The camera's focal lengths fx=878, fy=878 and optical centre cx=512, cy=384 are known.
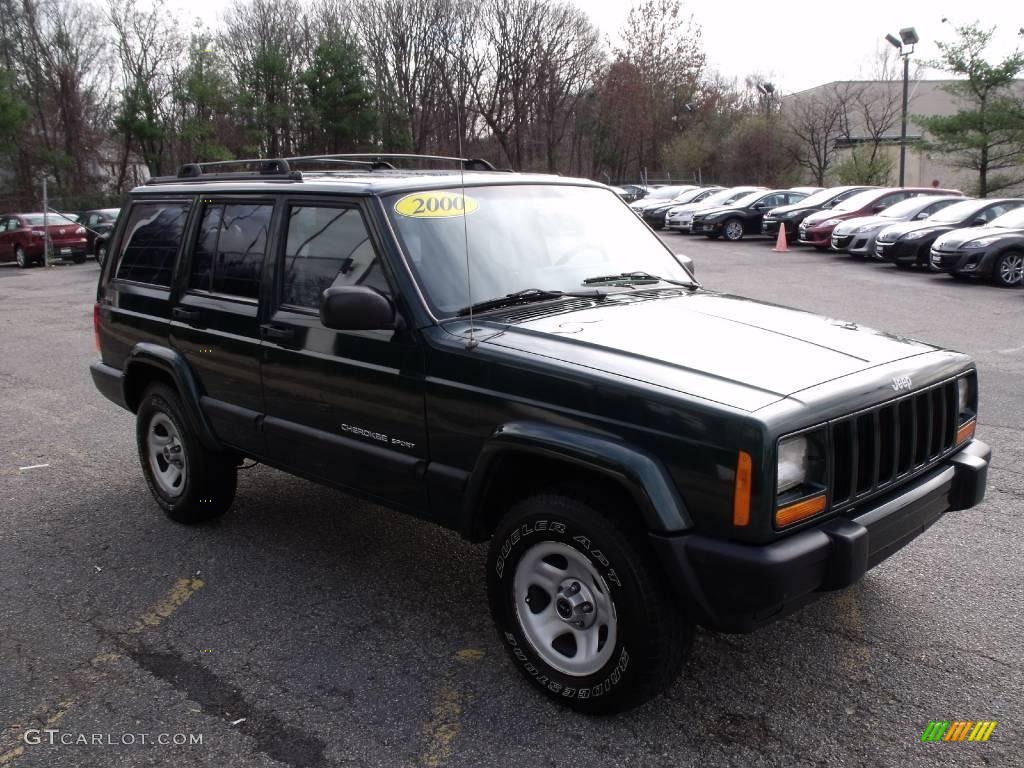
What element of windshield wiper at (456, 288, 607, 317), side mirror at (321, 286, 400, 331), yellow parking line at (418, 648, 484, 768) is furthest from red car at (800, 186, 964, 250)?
yellow parking line at (418, 648, 484, 768)

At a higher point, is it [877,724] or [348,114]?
[348,114]

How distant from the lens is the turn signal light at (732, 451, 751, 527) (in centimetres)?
265

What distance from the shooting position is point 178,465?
203 inches

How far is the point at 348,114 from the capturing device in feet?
158

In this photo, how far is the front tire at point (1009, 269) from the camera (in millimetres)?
15273

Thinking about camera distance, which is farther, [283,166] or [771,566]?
[283,166]

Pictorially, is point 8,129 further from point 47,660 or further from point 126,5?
point 47,660

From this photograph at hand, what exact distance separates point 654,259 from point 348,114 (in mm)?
46925

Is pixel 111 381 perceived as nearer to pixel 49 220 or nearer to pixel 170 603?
pixel 170 603

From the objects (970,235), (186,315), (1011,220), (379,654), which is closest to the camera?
(379,654)

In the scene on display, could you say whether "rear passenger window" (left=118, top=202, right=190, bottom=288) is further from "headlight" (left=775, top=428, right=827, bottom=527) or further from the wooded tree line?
the wooded tree line

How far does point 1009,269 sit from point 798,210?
32.7 feet

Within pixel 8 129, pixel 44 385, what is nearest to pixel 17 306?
pixel 44 385

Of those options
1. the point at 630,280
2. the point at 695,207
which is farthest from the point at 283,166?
the point at 695,207
